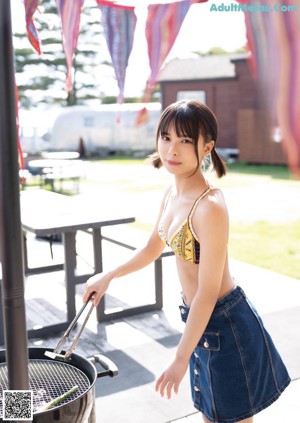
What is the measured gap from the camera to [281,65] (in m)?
1.19

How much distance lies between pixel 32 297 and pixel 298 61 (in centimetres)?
446

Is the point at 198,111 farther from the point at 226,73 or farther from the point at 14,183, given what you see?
the point at 226,73

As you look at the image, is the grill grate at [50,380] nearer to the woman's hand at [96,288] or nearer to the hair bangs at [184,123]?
the woman's hand at [96,288]

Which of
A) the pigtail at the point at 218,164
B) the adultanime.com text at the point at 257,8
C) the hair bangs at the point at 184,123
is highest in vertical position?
the adultanime.com text at the point at 257,8

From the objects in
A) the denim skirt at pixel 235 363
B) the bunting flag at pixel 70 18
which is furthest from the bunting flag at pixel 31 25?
the denim skirt at pixel 235 363

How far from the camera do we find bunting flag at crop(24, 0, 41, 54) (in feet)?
7.07

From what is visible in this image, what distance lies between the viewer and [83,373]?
1774 mm

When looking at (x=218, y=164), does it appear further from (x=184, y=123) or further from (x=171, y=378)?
(x=171, y=378)

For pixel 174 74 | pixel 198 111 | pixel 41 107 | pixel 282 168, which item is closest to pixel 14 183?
pixel 198 111

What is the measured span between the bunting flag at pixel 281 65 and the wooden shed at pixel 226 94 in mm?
18351

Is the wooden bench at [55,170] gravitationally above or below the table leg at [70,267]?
below

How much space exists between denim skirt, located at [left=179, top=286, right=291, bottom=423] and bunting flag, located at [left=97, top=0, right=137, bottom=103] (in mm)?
859

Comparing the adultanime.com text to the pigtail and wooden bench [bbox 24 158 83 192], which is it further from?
wooden bench [bbox 24 158 83 192]

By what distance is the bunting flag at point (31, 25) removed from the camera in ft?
7.07
